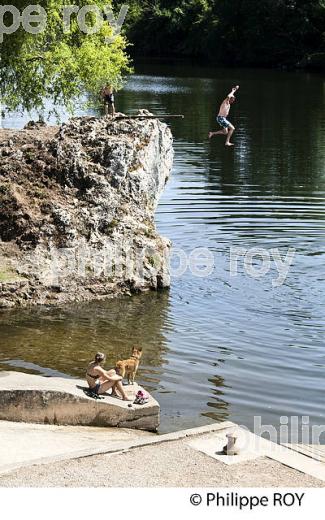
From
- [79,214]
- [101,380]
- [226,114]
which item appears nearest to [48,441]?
[101,380]

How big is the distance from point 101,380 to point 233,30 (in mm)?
129717

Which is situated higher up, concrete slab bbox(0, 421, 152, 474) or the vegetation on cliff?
the vegetation on cliff

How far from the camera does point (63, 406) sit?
1941 cm

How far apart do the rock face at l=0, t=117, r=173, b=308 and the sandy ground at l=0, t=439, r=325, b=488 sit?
12982 mm

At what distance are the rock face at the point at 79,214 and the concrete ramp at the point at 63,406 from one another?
8.83 m

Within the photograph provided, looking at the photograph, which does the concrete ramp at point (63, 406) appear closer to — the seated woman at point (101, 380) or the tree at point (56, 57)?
the seated woman at point (101, 380)

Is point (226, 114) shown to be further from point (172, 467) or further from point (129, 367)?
point (172, 467)

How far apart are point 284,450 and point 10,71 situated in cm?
2863

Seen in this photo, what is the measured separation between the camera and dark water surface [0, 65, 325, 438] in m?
22.6

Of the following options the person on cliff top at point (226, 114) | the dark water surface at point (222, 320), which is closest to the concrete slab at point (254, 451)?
the dark water surface at point (222, 320)

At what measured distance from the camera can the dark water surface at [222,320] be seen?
22.6 meters

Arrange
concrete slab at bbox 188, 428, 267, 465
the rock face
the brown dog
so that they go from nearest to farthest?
1. concrete slab at bbox 188, 428, 267, 465
2. the brown dog
3. the rock face

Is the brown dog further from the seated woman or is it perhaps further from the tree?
the tree

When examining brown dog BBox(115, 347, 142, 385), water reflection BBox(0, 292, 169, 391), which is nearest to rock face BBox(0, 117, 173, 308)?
water reflection BBox(0, 292, 169, 391)
